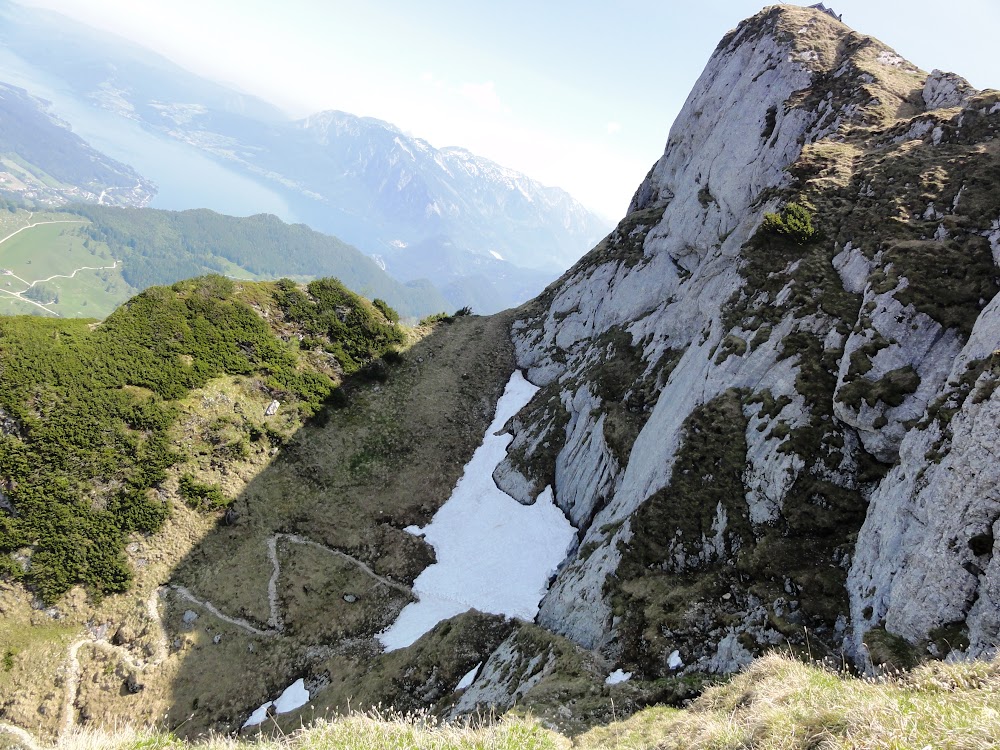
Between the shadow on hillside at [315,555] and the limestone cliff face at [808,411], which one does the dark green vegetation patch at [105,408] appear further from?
the limestone cliff face at [808,411]

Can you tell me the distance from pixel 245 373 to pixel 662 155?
181 ft

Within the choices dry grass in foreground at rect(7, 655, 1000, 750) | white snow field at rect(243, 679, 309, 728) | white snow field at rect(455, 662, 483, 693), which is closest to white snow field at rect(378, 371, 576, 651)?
white snow field at rect(455, 662, 483, 693)

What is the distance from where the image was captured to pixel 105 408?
Result: 30859 mm

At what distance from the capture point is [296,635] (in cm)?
2822

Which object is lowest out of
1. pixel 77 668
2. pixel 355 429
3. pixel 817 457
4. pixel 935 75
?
pixel 77 668

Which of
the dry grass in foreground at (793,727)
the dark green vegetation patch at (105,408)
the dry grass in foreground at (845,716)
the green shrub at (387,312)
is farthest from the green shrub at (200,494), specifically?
the dry grass in foreground at (845,716)

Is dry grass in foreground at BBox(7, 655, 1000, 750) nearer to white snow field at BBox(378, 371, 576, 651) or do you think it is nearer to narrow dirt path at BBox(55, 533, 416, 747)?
white snow field at BBox(378, 371, 576, 651)

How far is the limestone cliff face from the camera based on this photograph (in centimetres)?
1440

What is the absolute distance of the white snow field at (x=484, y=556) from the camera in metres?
28.3

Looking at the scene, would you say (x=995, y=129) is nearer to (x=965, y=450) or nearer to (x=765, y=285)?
(x=765, y=285)

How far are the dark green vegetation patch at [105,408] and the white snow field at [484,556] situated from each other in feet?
51.5

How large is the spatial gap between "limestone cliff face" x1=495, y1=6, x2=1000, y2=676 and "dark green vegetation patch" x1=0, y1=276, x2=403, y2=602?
82.3ft

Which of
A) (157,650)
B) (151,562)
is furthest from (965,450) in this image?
(151,562)

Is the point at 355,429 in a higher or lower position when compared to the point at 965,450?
lower
